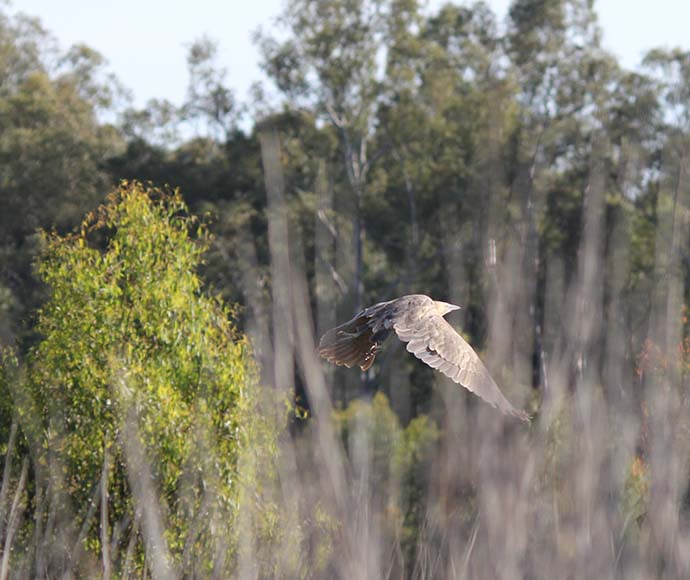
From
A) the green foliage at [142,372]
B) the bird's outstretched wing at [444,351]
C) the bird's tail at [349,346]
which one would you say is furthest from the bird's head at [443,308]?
the green foliage at [142,372]

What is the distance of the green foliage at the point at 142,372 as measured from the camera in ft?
43.9

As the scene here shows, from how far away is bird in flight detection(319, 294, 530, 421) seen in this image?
899cm

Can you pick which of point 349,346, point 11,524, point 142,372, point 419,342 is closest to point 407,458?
point 142,372

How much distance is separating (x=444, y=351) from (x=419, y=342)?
188 millimetres

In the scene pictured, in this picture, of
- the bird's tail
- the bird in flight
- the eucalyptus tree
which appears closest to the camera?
the bird in flight

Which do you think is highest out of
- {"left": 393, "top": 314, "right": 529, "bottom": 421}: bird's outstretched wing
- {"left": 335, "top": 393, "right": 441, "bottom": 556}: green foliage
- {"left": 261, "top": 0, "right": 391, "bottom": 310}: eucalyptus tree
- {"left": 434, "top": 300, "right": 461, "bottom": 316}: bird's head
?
{"left": 261, "top": 0, "right": 391, "bottom": 310}: eucalyptus tree

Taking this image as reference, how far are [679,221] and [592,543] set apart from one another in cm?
2580

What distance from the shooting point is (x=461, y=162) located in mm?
33094

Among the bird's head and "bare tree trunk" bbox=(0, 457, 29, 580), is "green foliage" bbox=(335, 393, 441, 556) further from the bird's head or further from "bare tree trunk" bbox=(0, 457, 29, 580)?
"bare tree trunk" bbox=(0, 457, 29, 580)

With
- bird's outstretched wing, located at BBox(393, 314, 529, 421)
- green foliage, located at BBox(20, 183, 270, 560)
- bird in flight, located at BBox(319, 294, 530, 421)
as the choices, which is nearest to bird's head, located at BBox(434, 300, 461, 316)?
bird in flight, located at BBox(319, 294, 530, 421)

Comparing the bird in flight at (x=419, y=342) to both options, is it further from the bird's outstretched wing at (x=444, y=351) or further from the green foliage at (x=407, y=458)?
the green foliage at (x=407, y=458)

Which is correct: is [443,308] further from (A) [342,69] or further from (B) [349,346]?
(A) [342,69]

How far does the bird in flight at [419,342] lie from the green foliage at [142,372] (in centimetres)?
311

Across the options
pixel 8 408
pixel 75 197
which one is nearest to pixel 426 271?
pixel 75 197
